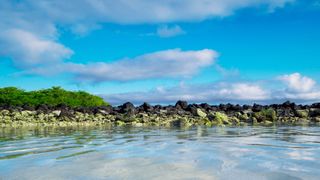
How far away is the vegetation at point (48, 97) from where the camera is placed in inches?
1490

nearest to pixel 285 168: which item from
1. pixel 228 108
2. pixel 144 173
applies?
pixel 144 173

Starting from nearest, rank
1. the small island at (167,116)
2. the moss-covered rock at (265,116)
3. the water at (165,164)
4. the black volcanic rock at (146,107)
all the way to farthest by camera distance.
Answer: the water at (165,164) < the small island at (167,116) < the moss-covered rock at (265,116) < the black volcanic rock at (146,107)

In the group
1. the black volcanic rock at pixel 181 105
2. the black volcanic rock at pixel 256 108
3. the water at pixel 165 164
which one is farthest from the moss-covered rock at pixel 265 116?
the water at pixel 165 164

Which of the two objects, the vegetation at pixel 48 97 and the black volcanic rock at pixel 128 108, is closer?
the black volcanic rock at pixel 128 108

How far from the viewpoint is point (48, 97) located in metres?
38.5

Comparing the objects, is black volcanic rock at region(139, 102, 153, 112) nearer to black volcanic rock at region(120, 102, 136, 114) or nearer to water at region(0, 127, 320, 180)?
black volcanic rock at region(120, 102, 136, 114)

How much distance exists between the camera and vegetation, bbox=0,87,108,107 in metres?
37.8

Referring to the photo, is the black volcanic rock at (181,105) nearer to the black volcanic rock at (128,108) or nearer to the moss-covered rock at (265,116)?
the black volcanic rock at (128,108)

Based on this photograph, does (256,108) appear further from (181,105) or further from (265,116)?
(265,116)

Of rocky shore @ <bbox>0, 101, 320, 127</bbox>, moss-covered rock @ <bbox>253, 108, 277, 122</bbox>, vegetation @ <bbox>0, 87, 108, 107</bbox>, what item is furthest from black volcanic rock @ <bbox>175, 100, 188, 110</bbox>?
vegetation @ <bbox>0, 87, 108, 107</bbox>

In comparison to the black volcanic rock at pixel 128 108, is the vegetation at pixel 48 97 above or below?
above

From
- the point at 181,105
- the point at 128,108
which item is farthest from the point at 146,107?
the point at 181,105

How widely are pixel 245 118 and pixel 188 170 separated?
58.8 feet

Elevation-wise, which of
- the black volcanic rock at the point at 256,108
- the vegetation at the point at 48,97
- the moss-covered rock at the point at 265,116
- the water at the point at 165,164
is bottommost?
the water at the point at 165,164
